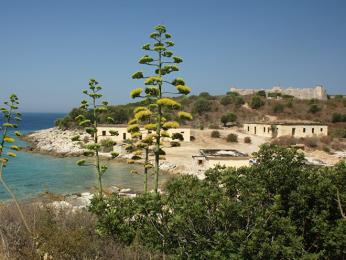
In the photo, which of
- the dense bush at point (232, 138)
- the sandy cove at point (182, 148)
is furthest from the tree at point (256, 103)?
the dense bush at point (232, 138)

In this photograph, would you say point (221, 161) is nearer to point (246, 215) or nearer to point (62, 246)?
point (246, 215)

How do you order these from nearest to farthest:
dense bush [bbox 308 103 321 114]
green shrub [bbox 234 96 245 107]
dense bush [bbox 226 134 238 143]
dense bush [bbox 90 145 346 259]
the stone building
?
1. dense bush [bbox 90 145 346 259]
2. dense bush [bbox 226 134 238 143]
3. the stone building
4. dense bush [bbox 308 103 321 114]
5. green shrub [bbox 234 96 245 107]

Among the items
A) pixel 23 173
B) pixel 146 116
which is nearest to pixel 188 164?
pixel 23 173

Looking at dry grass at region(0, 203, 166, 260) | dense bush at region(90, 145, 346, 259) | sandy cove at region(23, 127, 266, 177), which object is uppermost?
dense bush at region(90, 145, 346, 259)

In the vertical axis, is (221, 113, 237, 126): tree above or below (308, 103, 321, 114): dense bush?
below

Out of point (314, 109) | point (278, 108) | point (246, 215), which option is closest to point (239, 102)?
point (278, 108)

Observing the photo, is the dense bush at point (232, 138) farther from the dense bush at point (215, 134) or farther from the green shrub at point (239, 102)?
the green shrub at point (239, 102)

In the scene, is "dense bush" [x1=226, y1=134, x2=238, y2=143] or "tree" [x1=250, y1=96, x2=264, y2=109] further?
"tree" [x1=250, y1=96, x2=264, y2=109]

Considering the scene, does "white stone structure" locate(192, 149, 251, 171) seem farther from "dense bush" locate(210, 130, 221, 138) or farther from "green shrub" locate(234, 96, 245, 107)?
"green shrub" locate(234, 96, 245, 107)

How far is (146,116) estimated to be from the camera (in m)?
11.1

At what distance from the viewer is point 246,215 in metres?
6.04

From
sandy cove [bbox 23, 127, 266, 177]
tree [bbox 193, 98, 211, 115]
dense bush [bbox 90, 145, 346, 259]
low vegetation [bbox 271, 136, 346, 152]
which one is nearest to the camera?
dense bush [bbox 90, 145, 346, 259]

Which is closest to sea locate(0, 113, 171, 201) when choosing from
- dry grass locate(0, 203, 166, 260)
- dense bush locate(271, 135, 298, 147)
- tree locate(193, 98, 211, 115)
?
dry grass locate(0, 203, 166, 260)

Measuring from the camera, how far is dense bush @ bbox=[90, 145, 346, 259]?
5.59 metres
